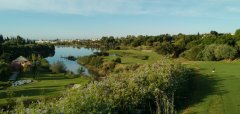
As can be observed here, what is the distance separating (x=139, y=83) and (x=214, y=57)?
52942 mm

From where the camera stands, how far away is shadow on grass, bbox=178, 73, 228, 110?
87.1ft

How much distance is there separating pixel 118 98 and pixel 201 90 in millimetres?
15831

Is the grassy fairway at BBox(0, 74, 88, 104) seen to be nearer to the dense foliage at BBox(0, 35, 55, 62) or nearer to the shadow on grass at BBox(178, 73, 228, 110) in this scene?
the shadow on grass at BBox(178, 73, 228, 110)

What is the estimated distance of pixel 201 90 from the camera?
103ft

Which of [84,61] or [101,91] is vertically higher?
[101,91]

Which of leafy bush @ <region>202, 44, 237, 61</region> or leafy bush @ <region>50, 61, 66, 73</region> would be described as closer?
leafy bush @ <region>202, 44, 237, 61</region>

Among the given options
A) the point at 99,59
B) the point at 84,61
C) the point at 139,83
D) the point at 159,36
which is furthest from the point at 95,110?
the point at 159,36

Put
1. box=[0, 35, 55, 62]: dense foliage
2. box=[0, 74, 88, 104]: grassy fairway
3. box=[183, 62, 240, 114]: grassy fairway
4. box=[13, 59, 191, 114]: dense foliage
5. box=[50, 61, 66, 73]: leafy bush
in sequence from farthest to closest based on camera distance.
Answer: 1. box=[0, 35, 55, 62]: dense foliage
2. box=[50, 61, 66, 73]: leafy bush
3. box=[0, 74, 88, 104]: grassy fairway
4. box=[183, 62, 240, 114]: grassy fairway
5. box=[13, 59, 191, 114]: dense foliage

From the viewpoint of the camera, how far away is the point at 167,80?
24.0 metres

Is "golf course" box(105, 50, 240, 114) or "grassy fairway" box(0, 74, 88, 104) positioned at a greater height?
"golf course" box(105, 50, 240, 114)

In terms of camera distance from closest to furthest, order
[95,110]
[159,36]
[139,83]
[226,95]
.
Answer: [95,110] → [139,83] → [226,95] → [159,36]

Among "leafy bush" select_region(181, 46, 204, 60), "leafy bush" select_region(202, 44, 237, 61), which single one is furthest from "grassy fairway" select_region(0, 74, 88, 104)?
"leafy bush" select_region(181, 46, 204, 60)

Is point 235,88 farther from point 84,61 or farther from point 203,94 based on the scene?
point 84,61

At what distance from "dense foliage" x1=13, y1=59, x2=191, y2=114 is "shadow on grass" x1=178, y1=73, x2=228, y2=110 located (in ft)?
2.94
